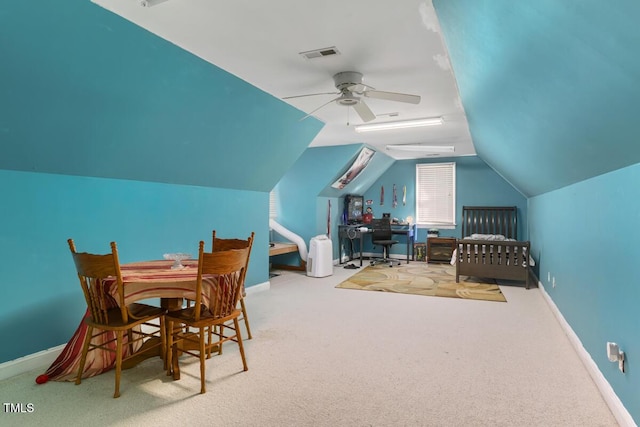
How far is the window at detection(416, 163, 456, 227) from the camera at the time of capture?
9.03m

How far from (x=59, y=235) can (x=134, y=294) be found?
116cm

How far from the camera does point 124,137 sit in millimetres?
3150

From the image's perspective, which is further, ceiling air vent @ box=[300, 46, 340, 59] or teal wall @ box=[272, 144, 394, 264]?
teal wall @ box=[272, 144, 394, 264]

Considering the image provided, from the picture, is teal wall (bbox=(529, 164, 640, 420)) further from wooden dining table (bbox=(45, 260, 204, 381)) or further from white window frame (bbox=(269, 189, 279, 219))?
white window frame (bbox=(269, 189, 279, 219))

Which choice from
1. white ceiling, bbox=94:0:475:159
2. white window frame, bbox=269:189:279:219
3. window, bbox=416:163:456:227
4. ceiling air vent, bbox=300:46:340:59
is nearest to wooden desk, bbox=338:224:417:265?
window, bbox=416:163:456:227

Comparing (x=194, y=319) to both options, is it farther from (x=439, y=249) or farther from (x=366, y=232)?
(x=439, y=249)

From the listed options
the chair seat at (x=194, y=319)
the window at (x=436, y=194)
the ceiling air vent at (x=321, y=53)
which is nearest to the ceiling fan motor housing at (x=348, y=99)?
the ceiling air vent at (x=321, y=53)

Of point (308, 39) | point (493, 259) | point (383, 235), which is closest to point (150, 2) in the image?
point (308, 39)

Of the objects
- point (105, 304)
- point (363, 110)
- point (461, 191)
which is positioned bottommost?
point (105, 304)

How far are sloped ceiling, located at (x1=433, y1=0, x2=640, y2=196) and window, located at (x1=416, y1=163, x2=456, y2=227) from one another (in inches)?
226

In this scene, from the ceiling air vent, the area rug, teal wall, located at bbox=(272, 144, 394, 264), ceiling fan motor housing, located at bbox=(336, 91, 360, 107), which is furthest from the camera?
teal wall, located at bbox=(272, 144, 394, 264)

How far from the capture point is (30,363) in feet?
9.20

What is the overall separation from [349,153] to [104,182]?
4.66m

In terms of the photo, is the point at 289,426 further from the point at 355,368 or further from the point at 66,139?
the point at 66,139
